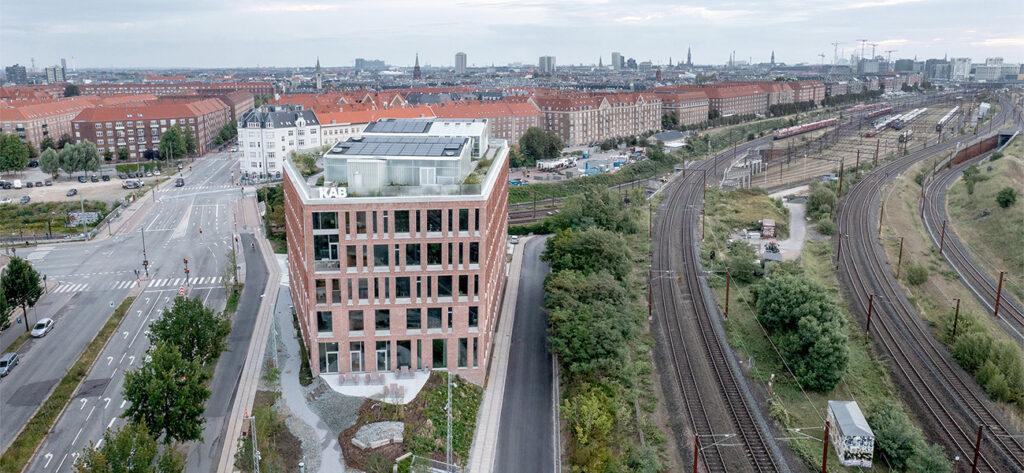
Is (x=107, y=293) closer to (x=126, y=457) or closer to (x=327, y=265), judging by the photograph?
(x=327, y=265)

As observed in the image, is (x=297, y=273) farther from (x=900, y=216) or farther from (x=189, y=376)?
(x=900, y=216)

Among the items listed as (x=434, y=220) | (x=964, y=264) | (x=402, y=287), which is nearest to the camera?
(x=434, y=220)

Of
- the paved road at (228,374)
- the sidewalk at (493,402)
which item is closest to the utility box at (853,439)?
the sidewalk at (493,402)

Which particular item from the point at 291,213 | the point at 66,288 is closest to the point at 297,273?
the point at 291,213

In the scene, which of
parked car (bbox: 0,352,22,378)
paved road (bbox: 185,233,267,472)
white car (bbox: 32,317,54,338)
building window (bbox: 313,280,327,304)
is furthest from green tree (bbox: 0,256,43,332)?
building window (bbox: 313,280,327,304)

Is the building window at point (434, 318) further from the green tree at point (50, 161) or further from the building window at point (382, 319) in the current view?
the green tree at point (50, 161)

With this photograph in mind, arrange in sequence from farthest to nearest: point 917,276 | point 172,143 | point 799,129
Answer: point 799,129 → point 172,143 → point 917,276

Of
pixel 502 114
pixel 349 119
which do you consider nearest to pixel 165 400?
pixel 349 119

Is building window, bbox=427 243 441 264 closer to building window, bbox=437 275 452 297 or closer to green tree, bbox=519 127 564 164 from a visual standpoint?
building window, bbox=437 275 452 297
